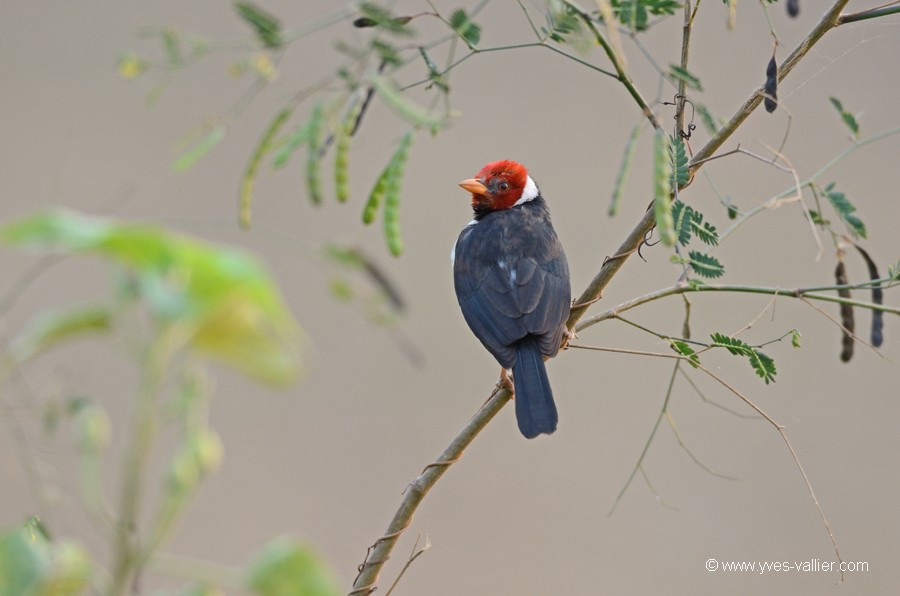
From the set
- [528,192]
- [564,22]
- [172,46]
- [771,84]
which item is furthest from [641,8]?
[528,192]

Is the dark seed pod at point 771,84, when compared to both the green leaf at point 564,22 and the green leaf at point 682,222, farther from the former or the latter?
the green leaf at point 564,22

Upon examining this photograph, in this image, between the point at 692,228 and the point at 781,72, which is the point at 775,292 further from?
the point at 781,72

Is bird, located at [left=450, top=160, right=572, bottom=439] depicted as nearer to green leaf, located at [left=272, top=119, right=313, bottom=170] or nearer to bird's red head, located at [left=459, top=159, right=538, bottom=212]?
bird's red head, located at [left=459, top=159, right=538, bottom=212]

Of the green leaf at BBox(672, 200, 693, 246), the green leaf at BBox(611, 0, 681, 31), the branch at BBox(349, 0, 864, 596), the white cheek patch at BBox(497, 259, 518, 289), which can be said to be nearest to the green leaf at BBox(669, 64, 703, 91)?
the branch at BBox(349, 0, 864, 596)

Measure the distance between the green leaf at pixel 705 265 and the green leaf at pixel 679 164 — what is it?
130 millimetres

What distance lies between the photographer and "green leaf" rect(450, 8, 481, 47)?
1421 millimetres

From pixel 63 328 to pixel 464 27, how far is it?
42.2 inches

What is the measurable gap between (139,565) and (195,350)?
12 centimetres

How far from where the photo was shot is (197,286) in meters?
0.43

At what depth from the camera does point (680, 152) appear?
1.83 m

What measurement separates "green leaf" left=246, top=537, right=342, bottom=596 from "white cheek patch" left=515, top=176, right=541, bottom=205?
10.3 ft

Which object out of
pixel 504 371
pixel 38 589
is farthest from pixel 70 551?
pixel 504 371

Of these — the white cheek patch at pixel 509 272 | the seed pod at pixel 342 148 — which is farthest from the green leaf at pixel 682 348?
the white cheek patch at pixel 509 272

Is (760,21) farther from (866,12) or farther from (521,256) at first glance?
(866,12)
